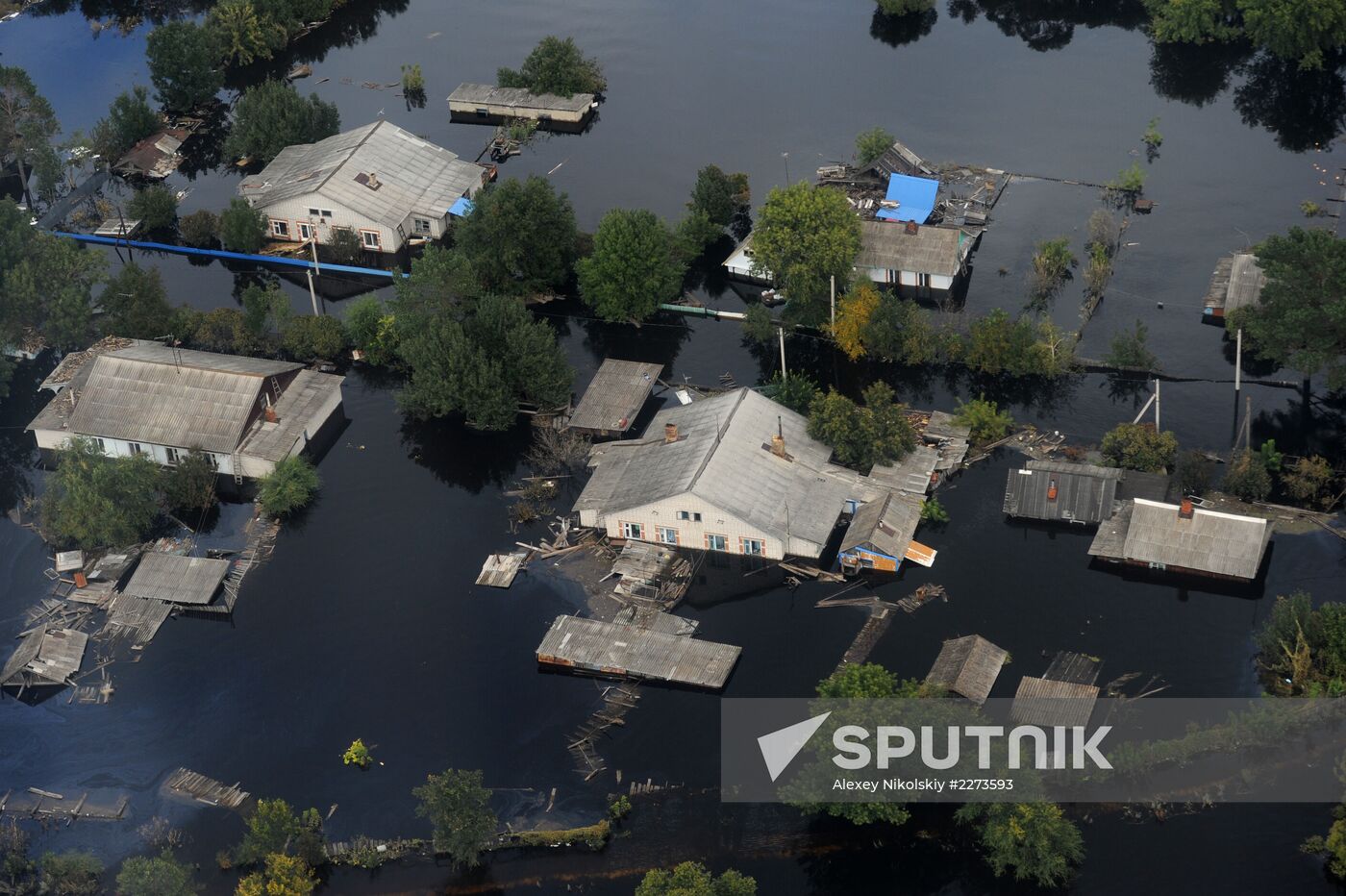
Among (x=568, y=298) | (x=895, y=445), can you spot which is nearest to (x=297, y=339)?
(x=568, y=298)

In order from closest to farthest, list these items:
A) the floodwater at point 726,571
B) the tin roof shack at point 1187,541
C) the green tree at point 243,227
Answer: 1. the floodwater at point 726,571
2. the tin roof shack at point 1187,541
3. the green tree at point 243,227

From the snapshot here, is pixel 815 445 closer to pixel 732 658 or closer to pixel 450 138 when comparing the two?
pixel 732 658

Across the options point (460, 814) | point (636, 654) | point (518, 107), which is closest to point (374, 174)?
point (518, 107)

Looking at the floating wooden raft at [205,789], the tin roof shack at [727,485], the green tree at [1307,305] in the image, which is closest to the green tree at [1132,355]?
the green tree at [1307,305]

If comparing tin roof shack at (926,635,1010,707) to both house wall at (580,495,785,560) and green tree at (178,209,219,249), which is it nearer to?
house wall at (580,495,785,560)

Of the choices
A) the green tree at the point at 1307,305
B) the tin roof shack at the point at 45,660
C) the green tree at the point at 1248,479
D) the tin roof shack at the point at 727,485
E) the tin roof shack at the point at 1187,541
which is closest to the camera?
the tin roof shack at the point at 45,660

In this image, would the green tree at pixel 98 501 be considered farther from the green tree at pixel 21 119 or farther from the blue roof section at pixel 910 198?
the blue roof section at pixel 910 198

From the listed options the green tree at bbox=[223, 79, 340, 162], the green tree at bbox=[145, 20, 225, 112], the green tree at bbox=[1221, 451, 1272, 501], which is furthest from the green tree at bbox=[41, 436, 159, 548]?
the green tree at bbox=[1221, 451, 1272, 501]
